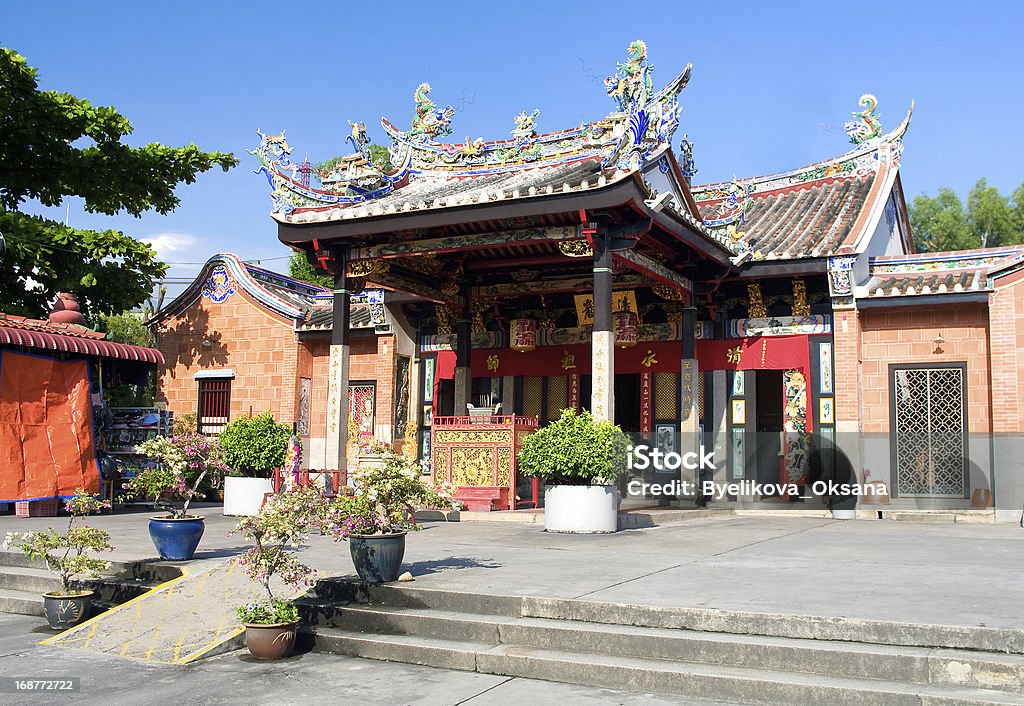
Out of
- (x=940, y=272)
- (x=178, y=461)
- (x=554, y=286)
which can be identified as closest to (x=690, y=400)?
(x=554, y=286)

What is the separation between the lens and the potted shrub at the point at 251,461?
14.6 m

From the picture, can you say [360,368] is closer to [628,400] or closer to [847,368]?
[628,400]

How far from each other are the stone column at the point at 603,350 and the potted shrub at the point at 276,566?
5.85 m

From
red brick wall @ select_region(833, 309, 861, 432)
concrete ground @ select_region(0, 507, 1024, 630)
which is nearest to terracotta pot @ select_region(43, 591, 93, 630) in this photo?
concrete ground @ select_region(0, 507, 1024, 630)

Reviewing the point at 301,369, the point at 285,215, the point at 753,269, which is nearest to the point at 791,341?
the point at 753,269

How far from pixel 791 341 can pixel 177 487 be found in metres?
10.6

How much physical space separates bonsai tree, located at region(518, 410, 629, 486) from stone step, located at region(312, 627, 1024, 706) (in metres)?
5.05

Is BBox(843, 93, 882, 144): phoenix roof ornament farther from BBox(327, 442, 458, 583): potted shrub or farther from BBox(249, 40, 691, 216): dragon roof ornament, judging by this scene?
BBox(327, 442, 458, 583): potted shrub

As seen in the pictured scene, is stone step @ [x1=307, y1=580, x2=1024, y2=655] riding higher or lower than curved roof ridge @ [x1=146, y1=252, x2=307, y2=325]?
lower

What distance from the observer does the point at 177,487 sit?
360 inches

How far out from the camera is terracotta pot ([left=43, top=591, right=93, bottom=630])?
7.29 meters

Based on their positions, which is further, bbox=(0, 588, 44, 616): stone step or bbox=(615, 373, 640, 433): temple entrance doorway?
bbox=(615, 373, 640, 433): temple entrance doorway

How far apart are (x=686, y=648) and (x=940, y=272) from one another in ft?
38.0

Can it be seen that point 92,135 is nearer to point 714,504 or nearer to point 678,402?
point 678,402
